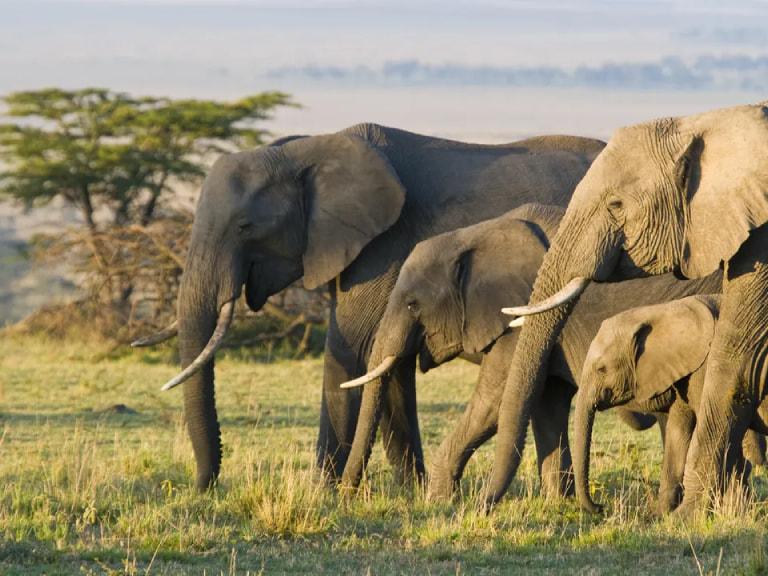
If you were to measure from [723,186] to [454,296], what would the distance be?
8.09 feet

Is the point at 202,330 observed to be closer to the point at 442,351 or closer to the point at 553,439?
the point at 442,351

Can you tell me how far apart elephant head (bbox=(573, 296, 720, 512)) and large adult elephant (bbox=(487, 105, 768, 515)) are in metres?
0.44

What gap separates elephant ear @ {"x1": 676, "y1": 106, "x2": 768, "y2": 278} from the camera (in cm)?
680

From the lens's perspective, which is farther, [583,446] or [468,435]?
[468,435]

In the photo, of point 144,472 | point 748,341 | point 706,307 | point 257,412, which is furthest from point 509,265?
point 257,412

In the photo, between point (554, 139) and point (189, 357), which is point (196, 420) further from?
point (554, 139)

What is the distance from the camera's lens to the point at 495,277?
9.01m

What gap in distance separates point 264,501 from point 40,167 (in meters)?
19.5

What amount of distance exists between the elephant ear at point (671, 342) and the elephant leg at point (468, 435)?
3.02ft

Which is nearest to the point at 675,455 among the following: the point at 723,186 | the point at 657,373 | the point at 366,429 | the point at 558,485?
the point at 657,373

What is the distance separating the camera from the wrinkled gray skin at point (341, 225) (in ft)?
32.8

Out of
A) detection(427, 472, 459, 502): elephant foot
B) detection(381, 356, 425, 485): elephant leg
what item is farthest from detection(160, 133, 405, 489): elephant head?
detection(427, 472, 459, 502): elephant foot

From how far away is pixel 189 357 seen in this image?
1001 centimetres

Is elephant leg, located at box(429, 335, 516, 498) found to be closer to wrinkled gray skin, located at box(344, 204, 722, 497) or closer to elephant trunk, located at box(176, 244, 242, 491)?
wrinkled gray skin, located at box(344, 204, 722, 497)
